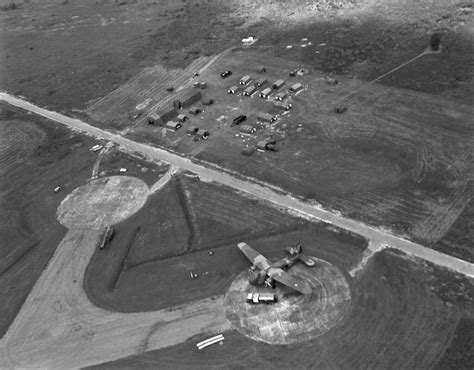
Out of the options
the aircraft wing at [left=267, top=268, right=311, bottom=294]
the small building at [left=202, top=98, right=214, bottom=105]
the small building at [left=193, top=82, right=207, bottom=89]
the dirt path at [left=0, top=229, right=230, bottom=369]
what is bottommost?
the small building at [left=193, top=82, right=207, bottom=89]

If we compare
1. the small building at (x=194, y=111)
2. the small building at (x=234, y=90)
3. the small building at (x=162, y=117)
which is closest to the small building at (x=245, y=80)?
the small building at (x=234, y=90)

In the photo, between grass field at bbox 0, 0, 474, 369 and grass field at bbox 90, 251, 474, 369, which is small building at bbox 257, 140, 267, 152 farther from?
grass field at bbox 90, 251, 474, 369

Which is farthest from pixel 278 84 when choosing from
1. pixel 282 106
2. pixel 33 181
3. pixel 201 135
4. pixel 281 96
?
pixel 33 181

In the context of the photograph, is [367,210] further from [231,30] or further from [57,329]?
Answer: [231,30]

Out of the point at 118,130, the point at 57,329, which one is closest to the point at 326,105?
the point at 118,130

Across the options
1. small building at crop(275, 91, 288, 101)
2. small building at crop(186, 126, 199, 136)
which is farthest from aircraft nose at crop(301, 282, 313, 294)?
small building at crop(275, 91, 288, 101)

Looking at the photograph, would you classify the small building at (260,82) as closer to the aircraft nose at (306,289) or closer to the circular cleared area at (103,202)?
the circular cleared area at (103,202)
